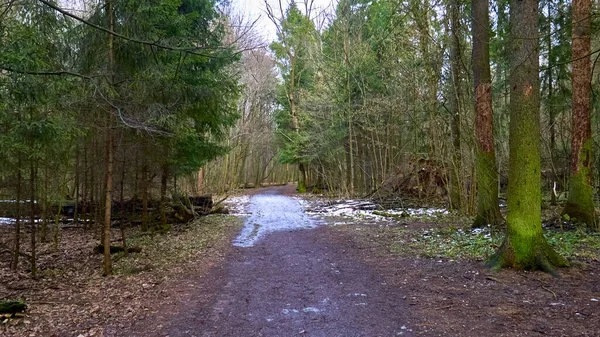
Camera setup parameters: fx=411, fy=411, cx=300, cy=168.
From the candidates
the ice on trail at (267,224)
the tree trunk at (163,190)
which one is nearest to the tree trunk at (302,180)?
the ice on trail at (267,224)

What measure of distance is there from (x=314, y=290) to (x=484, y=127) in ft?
21.8

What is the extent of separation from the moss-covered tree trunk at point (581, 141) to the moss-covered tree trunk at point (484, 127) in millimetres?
1669

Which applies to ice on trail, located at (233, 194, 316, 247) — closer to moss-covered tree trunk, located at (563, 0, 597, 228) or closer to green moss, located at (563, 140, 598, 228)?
green moss, located at (563, 140, 598, 228)

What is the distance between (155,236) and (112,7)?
6.64 m

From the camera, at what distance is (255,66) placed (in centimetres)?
3086

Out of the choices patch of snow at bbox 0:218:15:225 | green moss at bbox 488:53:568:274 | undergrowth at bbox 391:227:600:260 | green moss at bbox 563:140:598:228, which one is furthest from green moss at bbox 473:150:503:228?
patch of snow at bbox 0:218:15:225

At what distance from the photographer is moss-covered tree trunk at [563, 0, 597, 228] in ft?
30.7

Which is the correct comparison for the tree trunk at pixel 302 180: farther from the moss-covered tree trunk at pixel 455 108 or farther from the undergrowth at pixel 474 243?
the undergrowth at pixel 474 243

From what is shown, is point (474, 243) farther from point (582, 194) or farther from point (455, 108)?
point (455, 108)

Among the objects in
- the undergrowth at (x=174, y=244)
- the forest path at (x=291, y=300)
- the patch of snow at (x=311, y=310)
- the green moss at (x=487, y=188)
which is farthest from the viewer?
the green moss at (x=487, y=188)

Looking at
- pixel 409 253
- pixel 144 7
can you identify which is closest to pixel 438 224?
pixel 409 253

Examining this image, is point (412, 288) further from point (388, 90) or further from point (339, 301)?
point (388, 90)

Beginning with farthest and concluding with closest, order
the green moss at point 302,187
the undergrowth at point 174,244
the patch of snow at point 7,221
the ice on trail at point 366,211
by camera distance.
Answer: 1. the green moss at point 302,187
2. the ice on trail at point 366,211
3. the patch of snow at point 7,221
4. the undergrowth at point 174,244

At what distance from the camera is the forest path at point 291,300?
4.52 metres
